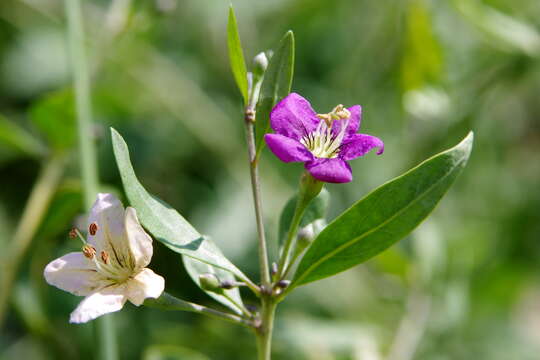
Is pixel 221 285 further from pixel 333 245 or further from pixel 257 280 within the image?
pixel 257 280

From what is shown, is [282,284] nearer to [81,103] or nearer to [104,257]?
[104,257]

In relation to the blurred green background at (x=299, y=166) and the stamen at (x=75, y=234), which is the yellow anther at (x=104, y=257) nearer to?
the stamen at (x=75, y=234)

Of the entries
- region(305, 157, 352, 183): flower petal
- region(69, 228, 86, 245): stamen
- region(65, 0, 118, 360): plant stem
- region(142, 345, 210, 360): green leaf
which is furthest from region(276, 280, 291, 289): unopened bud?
region(142, 345, 210, 360): green leaf

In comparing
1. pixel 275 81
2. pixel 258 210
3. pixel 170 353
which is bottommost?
pixel 170 353

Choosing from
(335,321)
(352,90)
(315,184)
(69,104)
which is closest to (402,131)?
(352,90)

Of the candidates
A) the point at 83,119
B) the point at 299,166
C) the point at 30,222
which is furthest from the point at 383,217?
the point at 299,166

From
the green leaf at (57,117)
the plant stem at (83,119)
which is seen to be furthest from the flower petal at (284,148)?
the green leaf at (57,117)
